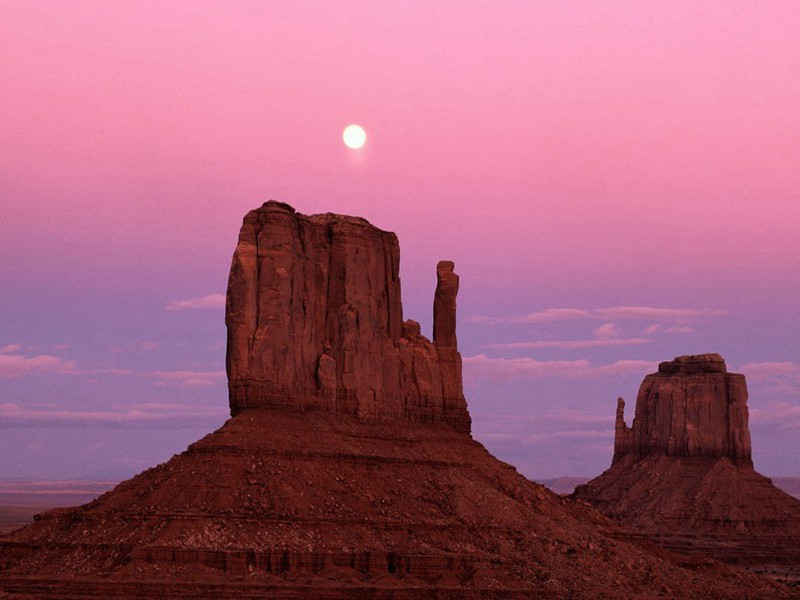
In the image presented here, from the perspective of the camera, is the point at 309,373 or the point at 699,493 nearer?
the point at 309,373

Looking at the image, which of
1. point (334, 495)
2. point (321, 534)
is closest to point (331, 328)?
point (334, 495)

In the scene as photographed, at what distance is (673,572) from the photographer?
386 ft

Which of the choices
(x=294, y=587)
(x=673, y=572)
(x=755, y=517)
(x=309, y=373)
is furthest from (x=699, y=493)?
(x=294, y=587)

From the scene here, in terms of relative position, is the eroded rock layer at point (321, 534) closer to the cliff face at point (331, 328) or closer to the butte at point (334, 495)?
the butte at point (334, 495)

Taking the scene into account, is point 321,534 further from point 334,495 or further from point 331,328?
point 331,328

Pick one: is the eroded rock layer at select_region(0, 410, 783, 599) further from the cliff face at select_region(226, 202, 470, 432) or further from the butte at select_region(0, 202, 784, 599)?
the cliff face at select_region(226, 202, 470, 432)

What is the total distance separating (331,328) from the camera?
116812 millimetres

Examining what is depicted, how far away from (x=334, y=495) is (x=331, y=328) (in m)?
15.3

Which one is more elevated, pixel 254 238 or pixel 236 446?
pixel 254 238

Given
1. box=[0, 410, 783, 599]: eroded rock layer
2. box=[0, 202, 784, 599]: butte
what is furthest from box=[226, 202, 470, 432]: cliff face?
box=[0, 410, 783, 599]: eroded rock layer

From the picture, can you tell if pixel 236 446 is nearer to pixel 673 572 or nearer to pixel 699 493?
pixel 673 572

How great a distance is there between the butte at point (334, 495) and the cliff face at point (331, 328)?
5.3 inches

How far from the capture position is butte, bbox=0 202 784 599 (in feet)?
315

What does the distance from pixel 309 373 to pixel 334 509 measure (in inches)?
505
